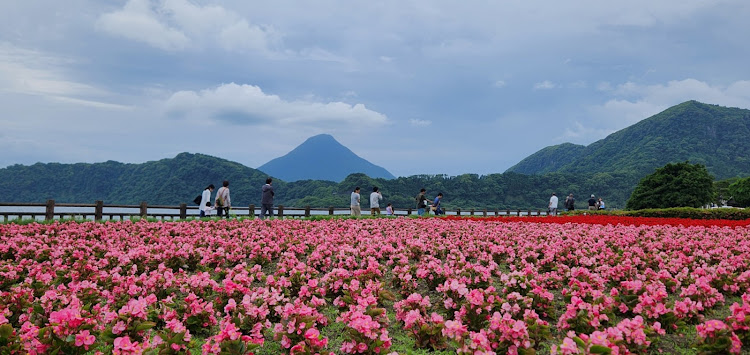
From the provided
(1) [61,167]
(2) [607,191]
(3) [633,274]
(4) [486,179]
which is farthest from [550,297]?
(1) [61,167]

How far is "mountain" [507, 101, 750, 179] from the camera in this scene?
149 m

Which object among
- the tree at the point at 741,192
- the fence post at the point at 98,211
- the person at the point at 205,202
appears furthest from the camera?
the tree at the point at 741,192

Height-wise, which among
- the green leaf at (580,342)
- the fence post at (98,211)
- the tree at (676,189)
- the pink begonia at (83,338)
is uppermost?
the tree at (676,189)

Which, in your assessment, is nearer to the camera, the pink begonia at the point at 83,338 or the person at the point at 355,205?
the pink begonia at the point at 83,338

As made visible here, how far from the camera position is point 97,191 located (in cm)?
10625

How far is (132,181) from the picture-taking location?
104125mm

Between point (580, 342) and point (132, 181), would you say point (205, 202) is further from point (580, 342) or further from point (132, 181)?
point (132, 181)

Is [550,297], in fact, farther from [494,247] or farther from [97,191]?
[97,191]

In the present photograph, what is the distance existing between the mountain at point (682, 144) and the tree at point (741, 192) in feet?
195

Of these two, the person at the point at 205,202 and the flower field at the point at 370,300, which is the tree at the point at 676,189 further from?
the person at the point at 205,202

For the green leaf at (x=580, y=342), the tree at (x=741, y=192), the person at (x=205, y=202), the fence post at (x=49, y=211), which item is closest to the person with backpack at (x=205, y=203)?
the person at (x=205, y=202)

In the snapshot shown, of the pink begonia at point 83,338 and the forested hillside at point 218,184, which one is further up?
the forested hillside at point 218,184

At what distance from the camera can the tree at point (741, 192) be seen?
6938cm

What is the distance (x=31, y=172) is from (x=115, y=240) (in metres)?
112
